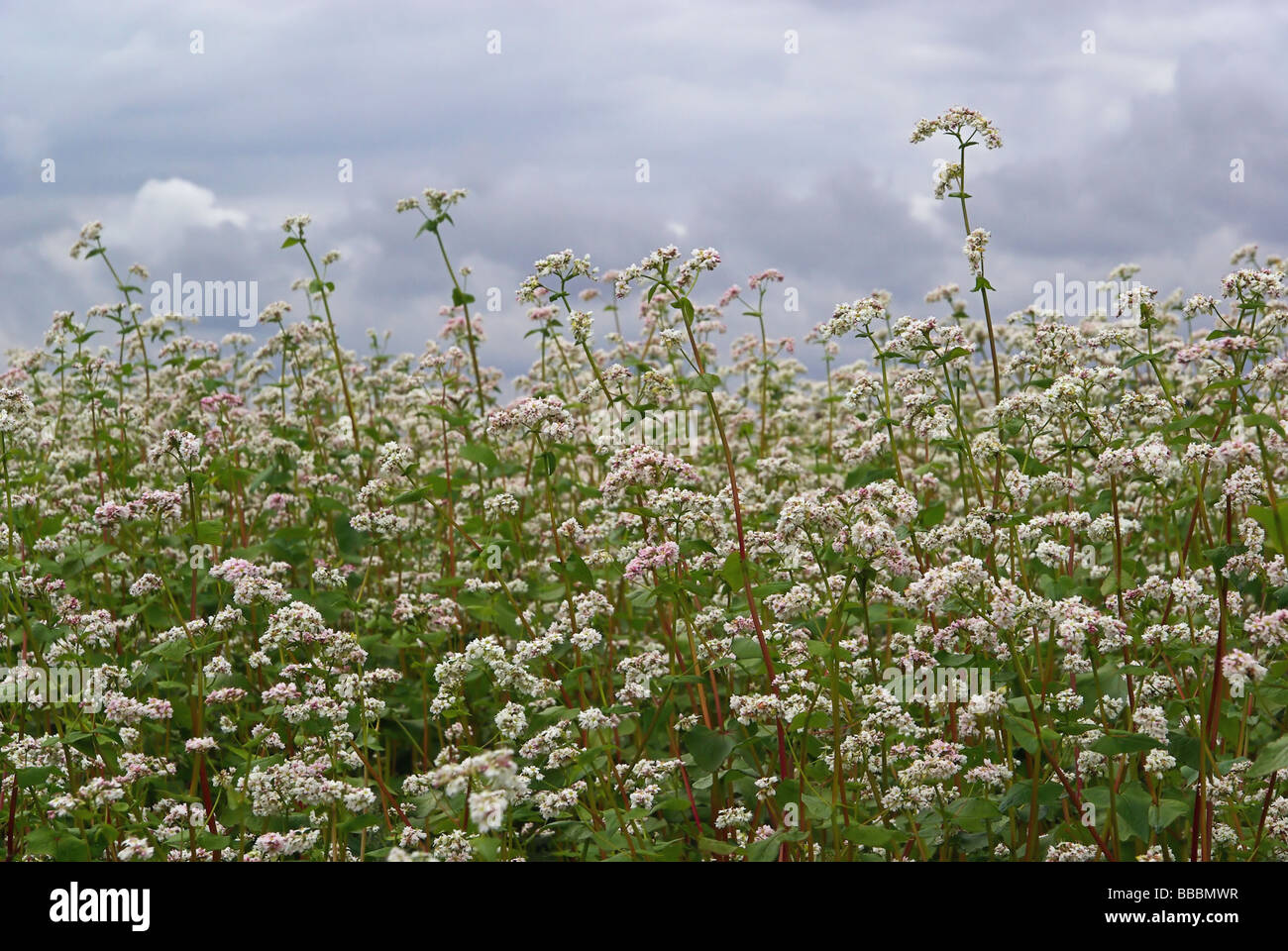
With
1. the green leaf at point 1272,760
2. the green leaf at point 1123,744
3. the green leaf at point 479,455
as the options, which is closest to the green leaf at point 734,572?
the green leaf at point 1123,744

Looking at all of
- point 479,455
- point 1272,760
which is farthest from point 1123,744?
point 479,455

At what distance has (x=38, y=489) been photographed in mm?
10375

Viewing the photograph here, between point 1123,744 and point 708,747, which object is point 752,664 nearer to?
point 708,747

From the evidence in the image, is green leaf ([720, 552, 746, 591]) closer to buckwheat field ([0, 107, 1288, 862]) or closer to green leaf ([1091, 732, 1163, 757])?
buckwheat field ([0, 107, 1288, 862])

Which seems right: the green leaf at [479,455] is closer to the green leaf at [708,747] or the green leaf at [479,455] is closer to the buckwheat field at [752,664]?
the buckwheat field at [752,664]

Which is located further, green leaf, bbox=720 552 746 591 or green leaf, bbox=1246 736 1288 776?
green leaf, bbox=720 552 746 591

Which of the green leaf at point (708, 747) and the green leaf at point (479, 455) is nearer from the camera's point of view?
the green leaf at point (708, 747)

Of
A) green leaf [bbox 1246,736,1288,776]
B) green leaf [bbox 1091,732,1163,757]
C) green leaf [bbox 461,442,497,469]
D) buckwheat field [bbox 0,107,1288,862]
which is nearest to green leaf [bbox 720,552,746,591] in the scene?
buckwheat field [bbox 0,107,1288,862]

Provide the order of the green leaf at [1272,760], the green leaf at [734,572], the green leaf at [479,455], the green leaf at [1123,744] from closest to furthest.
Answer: the green leaf at [1272,760] → the green leaf at [1123,744] → the green leaf at [734,572] → the green leaf at [479,455]

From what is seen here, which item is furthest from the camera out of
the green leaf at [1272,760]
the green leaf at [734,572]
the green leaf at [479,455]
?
the green leaf at [479,455]

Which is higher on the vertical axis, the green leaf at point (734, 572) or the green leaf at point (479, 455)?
the green leaf at point (479, 455)

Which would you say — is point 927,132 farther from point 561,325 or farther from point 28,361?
point 28,361
